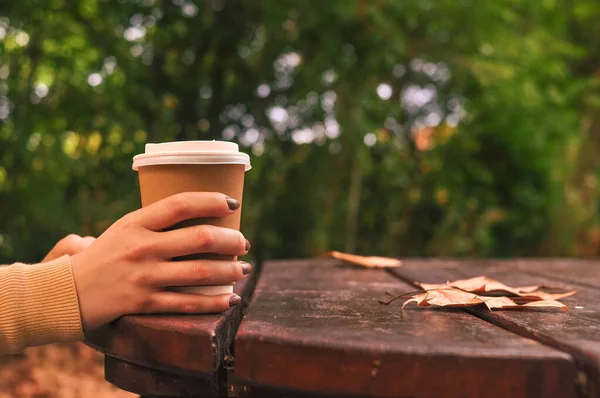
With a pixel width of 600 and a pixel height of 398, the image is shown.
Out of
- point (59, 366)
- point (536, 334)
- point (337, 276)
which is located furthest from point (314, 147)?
point (536, 334)

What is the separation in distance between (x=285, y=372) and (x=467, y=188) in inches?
165

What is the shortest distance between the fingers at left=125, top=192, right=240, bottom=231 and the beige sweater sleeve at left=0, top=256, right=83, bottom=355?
0.49 feet

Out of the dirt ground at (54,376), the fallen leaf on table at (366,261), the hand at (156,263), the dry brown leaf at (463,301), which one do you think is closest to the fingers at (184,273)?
the hand at (156,263)

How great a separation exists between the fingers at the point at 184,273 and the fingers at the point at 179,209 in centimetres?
6

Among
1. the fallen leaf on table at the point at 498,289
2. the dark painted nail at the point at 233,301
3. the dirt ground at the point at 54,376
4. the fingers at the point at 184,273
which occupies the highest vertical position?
the fingers at the point at 184,273

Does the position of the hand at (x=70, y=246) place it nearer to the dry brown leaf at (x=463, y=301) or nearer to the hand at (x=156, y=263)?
the hand at (x=156, y=263)

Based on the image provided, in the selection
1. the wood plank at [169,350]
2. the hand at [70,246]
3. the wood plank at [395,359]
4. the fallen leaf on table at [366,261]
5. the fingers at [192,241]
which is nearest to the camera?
the wood plank at [395,359]

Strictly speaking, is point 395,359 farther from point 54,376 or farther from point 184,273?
point 54,376

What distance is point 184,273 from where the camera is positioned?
0.89m

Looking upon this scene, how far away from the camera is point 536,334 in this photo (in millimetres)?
786

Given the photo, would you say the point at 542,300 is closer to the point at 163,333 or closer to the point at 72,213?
the point at 163,333

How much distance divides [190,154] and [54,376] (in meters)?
3.04

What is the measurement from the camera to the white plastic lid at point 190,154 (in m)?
Answer: 0.90

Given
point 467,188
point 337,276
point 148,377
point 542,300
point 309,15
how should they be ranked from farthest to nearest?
point 467,188, point 309,15, point 337,276, point 542,300, point 148,377
